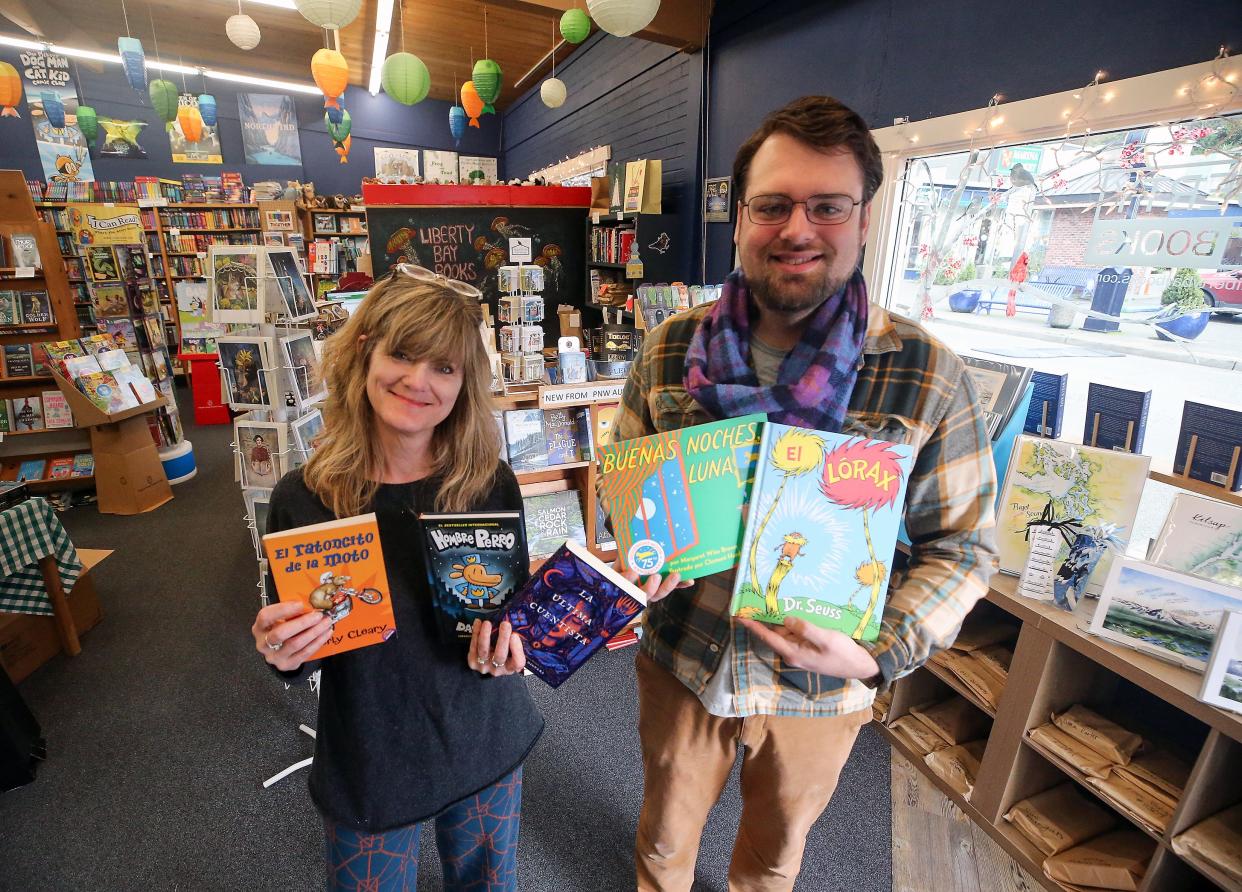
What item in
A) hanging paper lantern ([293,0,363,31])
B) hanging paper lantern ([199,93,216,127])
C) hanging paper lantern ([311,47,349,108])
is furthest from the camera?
hanging paper lantern ([199,93,216,127])

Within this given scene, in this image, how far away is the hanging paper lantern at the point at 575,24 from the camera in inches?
156

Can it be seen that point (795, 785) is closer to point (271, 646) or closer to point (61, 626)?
point (271, 646)

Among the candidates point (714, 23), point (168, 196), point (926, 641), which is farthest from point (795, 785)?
point (168, 196)

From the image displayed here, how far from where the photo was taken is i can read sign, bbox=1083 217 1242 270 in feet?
5.85

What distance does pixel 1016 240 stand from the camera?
245 cm

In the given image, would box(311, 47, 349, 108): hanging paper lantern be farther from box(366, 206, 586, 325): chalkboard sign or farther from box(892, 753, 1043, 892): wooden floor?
box(892, 753, 1043, 892): wooden floor

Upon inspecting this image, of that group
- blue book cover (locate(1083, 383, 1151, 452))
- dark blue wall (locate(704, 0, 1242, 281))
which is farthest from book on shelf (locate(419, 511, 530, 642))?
dark blue wall (locate(704, 0, 1242, 281))

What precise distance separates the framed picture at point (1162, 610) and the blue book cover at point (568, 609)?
4.89 ft

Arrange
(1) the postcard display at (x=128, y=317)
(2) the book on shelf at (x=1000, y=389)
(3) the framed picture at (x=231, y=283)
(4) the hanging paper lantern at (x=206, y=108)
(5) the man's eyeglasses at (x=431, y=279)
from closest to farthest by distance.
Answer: (5) the man's eyeglasses at (x=431, y=279), (2) the book on shelf at (x=1000, y=389), (3) the framed picture at (x=231, y=283), (1) the postcard display at (x=128, y=317), (4) the hanging paper lantern at (x=206, y=108)

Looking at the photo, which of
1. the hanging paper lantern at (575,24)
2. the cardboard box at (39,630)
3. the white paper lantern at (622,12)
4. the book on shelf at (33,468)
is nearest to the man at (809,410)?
the white paper lantern at (622,12)

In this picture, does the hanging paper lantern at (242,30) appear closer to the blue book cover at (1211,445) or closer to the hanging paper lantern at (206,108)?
the hanging paper lantern at (206,108)

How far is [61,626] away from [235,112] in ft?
29.4

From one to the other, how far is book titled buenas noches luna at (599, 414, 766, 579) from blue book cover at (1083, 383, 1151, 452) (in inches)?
63.3

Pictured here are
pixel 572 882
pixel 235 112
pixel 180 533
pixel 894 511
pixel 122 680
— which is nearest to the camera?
pixel 894 511
